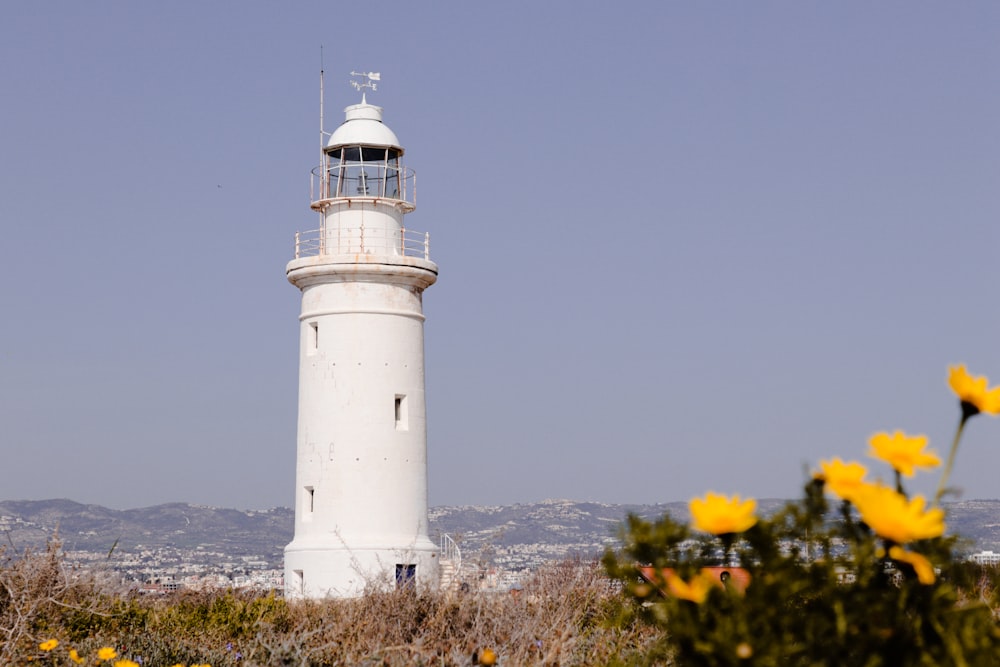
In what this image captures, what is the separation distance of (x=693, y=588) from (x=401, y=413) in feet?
69.8

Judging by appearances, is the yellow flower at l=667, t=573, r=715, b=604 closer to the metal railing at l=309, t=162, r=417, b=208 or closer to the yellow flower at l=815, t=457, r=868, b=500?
the yellow flower at l=815, t=457, r=868, b=500

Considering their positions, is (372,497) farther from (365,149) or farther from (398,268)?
(365,149)

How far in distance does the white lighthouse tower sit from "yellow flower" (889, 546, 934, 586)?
2037 centimetres

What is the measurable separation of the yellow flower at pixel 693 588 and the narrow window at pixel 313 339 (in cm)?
2168

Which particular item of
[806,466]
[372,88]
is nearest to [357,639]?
[806,466]

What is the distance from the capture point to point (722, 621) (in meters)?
3.58

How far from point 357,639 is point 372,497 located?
12.1 m

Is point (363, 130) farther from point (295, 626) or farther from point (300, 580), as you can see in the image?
point (295, 626)

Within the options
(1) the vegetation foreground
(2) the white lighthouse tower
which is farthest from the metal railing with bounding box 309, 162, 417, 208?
(1) the vegetation foreground

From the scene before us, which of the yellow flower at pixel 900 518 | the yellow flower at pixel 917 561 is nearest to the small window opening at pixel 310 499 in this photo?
the yellow flower at pixel 917 561

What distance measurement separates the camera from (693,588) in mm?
3695

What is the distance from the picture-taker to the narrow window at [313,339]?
2519cm

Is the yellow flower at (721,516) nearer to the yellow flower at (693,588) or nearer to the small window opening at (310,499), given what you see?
the yellow flower at (693,588)

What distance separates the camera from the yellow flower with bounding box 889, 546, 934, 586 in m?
3.44
